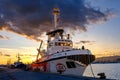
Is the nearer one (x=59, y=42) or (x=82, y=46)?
(x=82, y=46)

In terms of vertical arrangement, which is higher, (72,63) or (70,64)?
(72,63)

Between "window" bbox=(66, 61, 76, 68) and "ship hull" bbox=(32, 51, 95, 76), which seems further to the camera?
"window" bbox=(66, 61, 76, 68)

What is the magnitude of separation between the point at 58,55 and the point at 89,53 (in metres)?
6.20

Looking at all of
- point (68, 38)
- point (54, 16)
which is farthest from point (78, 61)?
point (54, 16)

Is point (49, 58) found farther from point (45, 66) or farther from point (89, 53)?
point (89, 53)

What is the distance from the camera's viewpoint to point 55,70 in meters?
48.8

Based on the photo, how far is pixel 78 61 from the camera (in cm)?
4562

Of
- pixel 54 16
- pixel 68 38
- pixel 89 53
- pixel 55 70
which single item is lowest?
pixel 55 70

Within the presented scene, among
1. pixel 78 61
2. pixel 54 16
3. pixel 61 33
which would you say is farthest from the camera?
pixel 54 16

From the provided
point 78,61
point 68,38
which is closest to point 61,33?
point 68,38

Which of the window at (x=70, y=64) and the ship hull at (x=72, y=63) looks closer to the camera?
the ship hull at (x=72, y=63)

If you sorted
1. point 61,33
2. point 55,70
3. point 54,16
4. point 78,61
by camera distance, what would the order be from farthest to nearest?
1. point 54,16
2. point 61,33
3. point 55,70
4. point 78,61

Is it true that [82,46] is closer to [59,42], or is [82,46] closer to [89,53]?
[89,53]

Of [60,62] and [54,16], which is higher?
[54,16]
